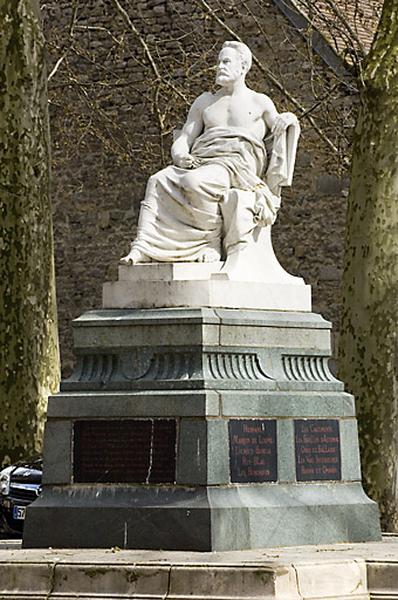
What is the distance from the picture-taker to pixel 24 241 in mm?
19391

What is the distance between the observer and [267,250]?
1327 cm

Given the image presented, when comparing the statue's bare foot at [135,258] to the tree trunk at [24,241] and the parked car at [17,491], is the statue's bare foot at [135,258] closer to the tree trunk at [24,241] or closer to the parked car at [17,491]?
the parked car at [17,491]

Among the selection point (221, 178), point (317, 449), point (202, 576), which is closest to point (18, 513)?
point (317, 449)

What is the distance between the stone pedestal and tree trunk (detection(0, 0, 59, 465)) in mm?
6309

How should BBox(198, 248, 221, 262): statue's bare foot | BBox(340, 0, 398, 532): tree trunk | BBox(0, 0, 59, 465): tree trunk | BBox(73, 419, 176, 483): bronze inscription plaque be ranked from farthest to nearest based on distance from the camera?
BBox(0, 0, 59, 465): tree trunk, BBox(340, 0, 398, 532): tree trunk, BBox(198, 248, 221, 262): statue's bare foot, BBox(73, 419, 176, 483): bronze inscription plaque

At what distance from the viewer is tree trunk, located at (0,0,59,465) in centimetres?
1906

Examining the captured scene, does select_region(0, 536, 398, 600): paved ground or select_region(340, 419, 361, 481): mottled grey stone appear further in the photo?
select_region(340, 419, 361, 481): mottled grey stone

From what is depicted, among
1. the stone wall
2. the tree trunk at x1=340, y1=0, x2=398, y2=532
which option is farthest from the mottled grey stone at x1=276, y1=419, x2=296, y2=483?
the stone wall

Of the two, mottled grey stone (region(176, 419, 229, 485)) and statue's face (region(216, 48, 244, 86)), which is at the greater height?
statue's face (region(216, 48, 244, 86))

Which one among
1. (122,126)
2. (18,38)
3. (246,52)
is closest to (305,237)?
(122,126)

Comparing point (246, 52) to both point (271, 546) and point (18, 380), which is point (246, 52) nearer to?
point (271, 546)

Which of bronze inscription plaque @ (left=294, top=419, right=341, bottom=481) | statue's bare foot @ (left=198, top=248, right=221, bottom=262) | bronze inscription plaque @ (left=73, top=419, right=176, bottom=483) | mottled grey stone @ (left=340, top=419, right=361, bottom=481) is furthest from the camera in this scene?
mottled grey stone @ (left=340, top=419, right=361, bottom=481)

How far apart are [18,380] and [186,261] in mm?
6482

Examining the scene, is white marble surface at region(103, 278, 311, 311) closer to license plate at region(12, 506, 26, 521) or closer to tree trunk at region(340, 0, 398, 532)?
license plate at region(12, 506, 26, 521)
